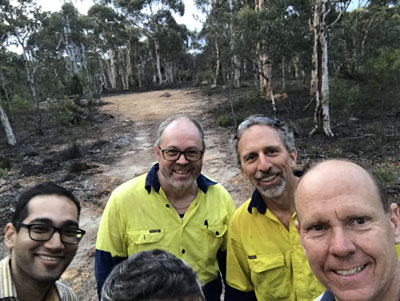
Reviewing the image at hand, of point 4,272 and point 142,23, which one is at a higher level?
point 142,23

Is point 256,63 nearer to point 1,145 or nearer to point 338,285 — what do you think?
point 1,145

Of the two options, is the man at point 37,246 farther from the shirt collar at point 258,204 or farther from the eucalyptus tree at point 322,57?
the eucalyptus tree at point 322,57

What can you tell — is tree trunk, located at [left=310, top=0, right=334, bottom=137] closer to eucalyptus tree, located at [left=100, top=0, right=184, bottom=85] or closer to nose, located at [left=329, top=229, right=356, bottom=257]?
nose, located at [left=329, top=229, right=356, bottom=257]

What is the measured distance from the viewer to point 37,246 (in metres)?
1.75

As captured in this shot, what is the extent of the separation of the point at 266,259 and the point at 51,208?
51.3 inches

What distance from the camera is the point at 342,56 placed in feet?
52.0

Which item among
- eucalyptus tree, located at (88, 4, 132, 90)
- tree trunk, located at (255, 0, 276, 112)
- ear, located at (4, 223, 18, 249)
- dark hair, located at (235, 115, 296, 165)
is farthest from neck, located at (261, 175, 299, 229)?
eucalyptus tree, located at (88, 4, 132, 90)

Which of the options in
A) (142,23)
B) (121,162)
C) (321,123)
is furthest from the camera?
(142,23)

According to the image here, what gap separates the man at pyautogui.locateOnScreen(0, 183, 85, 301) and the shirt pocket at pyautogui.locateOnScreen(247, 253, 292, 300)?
3.62 feet

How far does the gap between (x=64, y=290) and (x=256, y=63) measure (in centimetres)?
1249

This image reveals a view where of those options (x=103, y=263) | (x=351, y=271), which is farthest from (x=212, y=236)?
(x=351, y=271)

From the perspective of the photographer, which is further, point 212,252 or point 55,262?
point 212,252

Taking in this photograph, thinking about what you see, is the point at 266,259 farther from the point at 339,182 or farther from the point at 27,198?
the point at 27,198

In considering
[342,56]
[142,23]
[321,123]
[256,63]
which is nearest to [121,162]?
[321,123]
